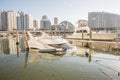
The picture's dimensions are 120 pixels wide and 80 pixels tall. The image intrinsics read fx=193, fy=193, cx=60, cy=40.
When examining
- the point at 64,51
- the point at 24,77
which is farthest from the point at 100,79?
the point at 64,51

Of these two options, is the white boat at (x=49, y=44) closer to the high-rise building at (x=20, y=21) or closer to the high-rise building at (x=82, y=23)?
the high-rise building at (x=82, y=23)

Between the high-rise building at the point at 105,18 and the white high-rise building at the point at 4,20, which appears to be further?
the high-rise building at the point at 105,18

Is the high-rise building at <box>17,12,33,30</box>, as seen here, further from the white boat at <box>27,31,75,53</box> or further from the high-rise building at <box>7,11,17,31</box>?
the white boat at <box>27,31,75,53</box>

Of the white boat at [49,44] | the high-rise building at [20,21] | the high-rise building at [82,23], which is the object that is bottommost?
the white boat at [49,44]

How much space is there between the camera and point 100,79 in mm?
11906

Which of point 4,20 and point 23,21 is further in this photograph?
point 23,21

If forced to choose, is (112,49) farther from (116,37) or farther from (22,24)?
(22,24)

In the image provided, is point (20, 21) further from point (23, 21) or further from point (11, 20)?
point (11, 20)

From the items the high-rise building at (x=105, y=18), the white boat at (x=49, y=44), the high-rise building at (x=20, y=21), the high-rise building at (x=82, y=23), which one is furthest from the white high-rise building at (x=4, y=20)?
the white boat at (x=49, y=44)

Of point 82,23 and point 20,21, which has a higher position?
point 20,21

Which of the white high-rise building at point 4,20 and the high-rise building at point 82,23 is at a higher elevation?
the white high-rise building at point 4,20

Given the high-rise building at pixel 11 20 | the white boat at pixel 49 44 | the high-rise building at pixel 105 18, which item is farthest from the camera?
the high-rise building at pixel 105 18

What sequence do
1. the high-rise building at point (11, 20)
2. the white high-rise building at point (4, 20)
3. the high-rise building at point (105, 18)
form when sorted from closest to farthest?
the high-rise building at point (11, 20) < the white high-rise building at point (4, 20) < the high-rise building at point (105, 18)

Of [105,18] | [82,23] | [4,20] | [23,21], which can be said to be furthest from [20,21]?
[82,23]
